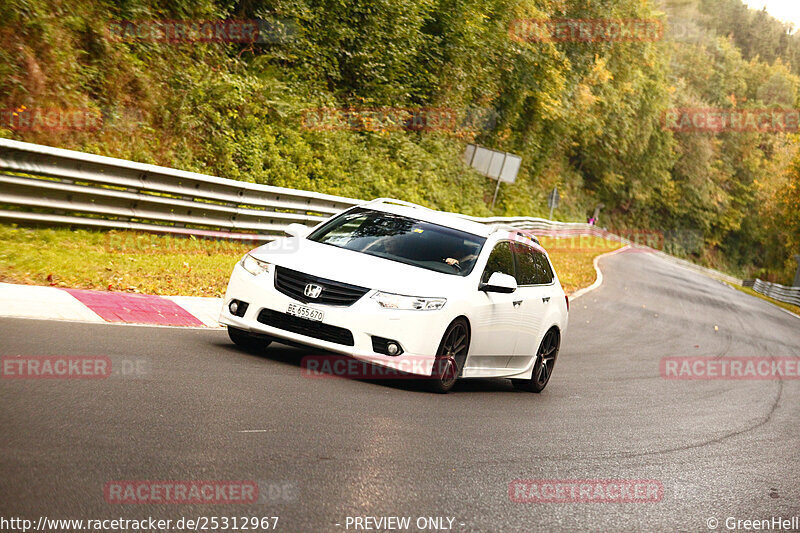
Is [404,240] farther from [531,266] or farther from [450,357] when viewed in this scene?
[531,266]

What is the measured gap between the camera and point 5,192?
11.7 meters

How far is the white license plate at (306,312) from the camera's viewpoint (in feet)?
26.2

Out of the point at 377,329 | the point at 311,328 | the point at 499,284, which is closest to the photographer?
the point at 377,329

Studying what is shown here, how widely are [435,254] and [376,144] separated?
2000 centimetres

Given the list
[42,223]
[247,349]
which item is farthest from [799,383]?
[42,223]

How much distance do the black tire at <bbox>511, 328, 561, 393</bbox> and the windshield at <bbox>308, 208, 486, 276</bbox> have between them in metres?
1.78

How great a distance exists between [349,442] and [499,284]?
10.4ft

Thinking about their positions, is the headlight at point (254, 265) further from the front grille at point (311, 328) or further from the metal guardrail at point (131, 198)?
the metal guardrail at point (131, 198)

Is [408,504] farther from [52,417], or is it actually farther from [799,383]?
[799,383]

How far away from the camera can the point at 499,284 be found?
8852 millimetres

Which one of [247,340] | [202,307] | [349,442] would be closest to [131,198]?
[202,307]

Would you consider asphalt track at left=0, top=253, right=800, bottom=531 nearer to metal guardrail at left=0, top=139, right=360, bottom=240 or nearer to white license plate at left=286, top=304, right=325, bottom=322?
white license plate at left=286, top=304, right=325, bottom=322

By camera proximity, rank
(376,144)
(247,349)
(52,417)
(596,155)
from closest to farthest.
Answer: (52,417) → (247,349) → (376,144) → (596,155)

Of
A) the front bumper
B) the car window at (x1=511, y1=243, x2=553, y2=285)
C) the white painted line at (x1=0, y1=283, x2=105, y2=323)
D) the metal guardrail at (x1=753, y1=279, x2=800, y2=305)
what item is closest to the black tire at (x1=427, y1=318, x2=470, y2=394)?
the front bumper
